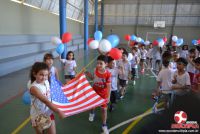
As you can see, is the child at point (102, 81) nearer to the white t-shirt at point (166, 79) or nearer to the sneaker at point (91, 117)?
the sneaker at point (91, 117)

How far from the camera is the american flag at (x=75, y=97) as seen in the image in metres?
2.87

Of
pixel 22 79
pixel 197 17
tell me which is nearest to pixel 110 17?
pixel 197 17

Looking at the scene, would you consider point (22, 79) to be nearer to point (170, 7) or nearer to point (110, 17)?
point (110, 17)

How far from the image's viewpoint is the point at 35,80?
231 cm

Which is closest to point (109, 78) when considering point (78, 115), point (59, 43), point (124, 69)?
point (78, 115)

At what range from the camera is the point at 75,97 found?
3.38 m

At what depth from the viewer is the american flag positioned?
2874 millimetres

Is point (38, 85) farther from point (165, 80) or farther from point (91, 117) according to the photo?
point (165, 80)

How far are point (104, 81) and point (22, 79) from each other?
462 centimetres

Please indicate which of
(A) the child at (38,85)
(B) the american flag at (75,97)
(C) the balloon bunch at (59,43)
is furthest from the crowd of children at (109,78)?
(C) the balloon bunch at (59,43)

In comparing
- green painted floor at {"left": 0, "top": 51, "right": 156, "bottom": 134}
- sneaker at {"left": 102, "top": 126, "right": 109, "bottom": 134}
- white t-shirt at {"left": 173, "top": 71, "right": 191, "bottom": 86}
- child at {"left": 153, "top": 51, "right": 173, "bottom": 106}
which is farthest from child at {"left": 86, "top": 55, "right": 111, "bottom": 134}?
white t-shirt at {"left": 173, "top": 71, "right": 191, "bottom": 86}

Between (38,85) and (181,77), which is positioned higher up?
(38,85)
